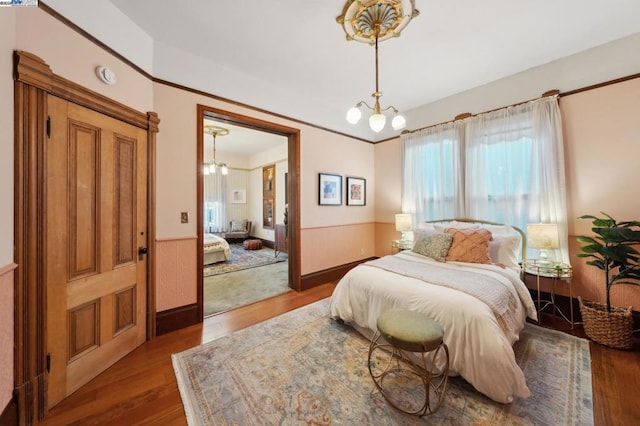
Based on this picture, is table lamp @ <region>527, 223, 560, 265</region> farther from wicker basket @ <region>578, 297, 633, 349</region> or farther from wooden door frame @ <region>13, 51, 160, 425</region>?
wooden door frame @ <region>13, 51, 160, 425</region>

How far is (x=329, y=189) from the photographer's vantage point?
3957mm

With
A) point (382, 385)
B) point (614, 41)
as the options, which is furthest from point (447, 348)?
point (614, 41)

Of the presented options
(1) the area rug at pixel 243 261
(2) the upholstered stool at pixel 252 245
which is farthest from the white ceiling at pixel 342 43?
(2) the upholstered stool at pixel 252 245

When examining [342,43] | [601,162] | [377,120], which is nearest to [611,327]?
[601,162]

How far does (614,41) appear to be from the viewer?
2.38m

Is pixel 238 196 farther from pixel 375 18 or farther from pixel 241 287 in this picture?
pixel 375 18

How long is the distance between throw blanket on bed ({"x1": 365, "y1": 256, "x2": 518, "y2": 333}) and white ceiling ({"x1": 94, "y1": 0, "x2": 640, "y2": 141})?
235cm

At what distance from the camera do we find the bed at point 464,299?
1472 millimetres

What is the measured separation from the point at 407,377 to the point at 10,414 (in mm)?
2466

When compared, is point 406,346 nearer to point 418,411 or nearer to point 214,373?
point 418,411

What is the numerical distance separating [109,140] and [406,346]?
2734mm

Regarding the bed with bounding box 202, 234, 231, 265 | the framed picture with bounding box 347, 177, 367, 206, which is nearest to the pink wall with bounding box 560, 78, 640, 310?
the framed picture with bounding box 347, 177, 367, 206

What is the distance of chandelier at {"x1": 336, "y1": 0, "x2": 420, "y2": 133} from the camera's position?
186cm

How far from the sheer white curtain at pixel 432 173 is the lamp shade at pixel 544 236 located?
0.95m
